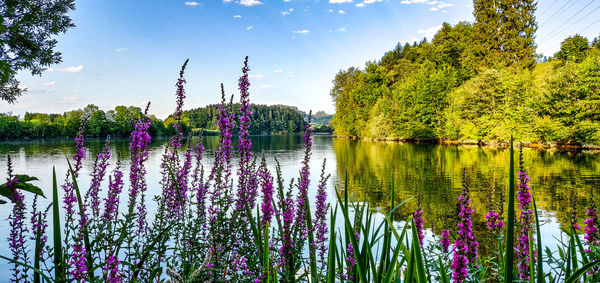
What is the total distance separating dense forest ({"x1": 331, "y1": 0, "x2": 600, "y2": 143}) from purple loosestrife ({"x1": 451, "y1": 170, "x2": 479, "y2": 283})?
3501cm

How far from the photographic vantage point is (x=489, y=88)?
1524 inches

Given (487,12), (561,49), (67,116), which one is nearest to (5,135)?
(67,116)

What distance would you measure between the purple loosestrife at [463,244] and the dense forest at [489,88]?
35.0 meters

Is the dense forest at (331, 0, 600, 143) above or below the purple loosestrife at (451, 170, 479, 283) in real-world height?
above

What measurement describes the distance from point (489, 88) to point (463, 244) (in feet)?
142

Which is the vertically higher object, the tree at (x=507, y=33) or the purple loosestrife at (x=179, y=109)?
the tree at (x=507, y=33)

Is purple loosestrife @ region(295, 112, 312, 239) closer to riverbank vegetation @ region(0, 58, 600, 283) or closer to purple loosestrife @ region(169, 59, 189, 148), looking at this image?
riverbank vegetation @ region(0, 58, 600, 283)

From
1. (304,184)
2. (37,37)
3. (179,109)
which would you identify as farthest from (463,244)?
(37,37)

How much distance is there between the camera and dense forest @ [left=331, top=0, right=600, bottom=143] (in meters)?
30.3

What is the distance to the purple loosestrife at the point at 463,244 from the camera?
183cm

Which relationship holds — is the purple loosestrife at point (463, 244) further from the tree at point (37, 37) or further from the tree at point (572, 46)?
the tree at point (572, 46)

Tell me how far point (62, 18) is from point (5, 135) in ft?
234

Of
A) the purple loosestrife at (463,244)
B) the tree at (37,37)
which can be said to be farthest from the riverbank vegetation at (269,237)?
the tree at (37,37)

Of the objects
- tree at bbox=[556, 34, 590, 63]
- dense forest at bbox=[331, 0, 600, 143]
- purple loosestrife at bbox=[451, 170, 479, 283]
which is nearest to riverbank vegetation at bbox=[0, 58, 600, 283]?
purple loosestrife at bbox=[451, 170, 479, 283]
